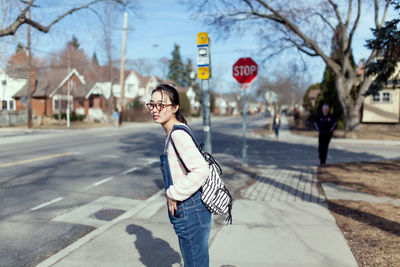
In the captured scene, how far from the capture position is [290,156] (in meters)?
14.0

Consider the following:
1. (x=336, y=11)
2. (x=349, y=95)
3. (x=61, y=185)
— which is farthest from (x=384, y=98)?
(x=61, y=185)

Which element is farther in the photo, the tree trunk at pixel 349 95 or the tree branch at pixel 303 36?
the tree trunk at pixel 349 95

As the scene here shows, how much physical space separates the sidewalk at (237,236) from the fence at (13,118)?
26.6 metres

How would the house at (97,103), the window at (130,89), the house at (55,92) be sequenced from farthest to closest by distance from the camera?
the window at (130,89) < the house at (97,103) < the house at (55,92)

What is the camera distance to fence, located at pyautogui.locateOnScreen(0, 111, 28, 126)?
29.3m

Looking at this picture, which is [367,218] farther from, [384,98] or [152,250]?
[384,98]

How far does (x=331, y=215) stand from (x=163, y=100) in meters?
4.13

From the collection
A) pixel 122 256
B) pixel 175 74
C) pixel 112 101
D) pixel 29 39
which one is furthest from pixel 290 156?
pixel 175 74

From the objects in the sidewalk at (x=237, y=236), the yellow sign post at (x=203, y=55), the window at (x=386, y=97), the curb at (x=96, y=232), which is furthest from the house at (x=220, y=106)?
the yellow sign post at (x=203, y=55)

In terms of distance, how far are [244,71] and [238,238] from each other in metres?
6.89

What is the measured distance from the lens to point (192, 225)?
2.58 meters

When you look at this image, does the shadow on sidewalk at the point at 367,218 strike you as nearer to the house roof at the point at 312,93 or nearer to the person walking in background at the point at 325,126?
the person walking in background at the point at 325,126

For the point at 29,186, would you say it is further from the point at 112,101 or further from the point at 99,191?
the point at 112,101

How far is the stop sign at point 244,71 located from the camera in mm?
10600
